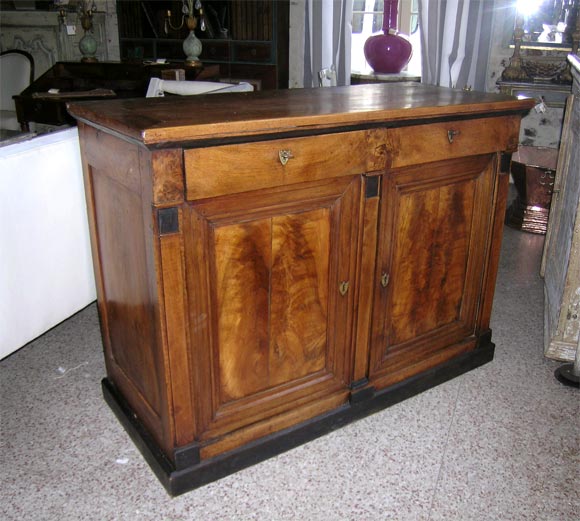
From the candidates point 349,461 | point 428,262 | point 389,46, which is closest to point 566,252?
point 428,262

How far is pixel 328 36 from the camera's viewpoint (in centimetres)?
422

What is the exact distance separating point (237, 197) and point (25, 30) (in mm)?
5305

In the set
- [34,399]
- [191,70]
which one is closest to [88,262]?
[34,399]

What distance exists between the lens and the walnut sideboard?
1.31 metres

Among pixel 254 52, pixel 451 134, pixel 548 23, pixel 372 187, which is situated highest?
pixel 548 23

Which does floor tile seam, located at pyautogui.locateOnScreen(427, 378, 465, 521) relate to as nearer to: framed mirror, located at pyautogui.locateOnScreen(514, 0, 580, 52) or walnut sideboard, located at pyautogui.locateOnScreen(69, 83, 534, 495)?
walnut sideboard, located at pyautogui.locateOnScreen(69, 83, 534, 495)

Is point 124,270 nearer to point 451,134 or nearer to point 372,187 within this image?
point 372,187

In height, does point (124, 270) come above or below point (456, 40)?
below

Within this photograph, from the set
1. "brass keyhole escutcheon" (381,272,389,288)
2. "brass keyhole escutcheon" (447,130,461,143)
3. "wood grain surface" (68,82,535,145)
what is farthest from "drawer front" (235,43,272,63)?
"brass keyhole escutcheon" (381,272,389,288)

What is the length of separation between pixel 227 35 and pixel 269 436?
384 centimetres

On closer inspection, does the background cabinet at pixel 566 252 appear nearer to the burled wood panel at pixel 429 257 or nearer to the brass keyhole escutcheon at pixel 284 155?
the burled wood panel at pixel 429 257

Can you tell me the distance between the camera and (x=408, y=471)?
1.60m

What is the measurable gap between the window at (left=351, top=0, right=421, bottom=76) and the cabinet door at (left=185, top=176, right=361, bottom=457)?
9.86 feet

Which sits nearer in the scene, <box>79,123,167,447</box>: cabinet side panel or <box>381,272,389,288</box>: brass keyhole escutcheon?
<box>79,123,167,447</box>: cabinet side panel
